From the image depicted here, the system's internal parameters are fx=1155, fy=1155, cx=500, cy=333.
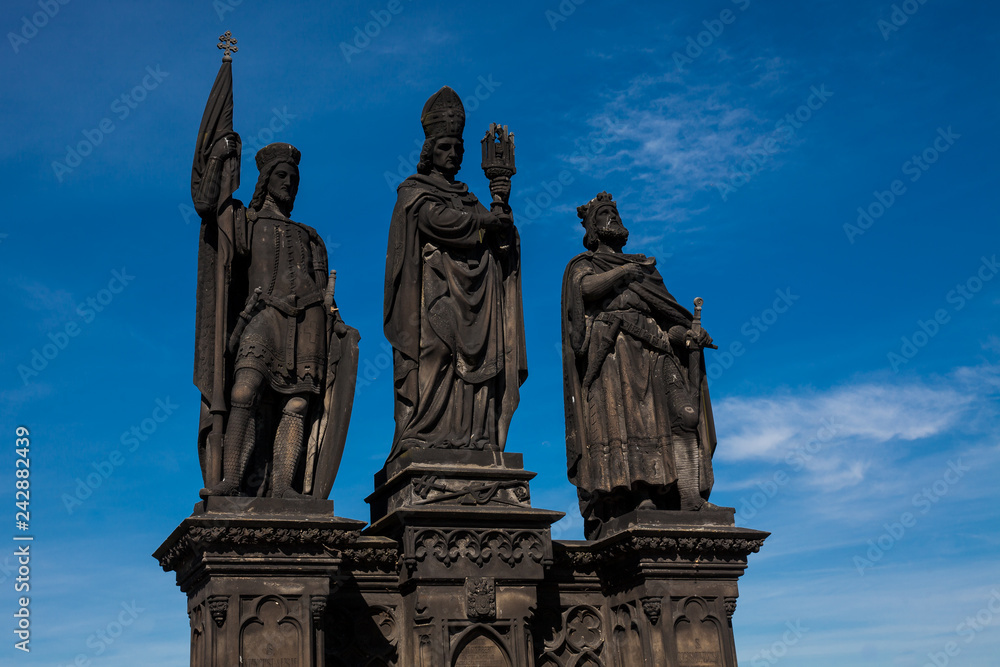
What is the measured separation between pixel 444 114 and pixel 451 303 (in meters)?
2.61

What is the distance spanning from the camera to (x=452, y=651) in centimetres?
1262

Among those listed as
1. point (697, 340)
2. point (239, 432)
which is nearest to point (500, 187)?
point (697, 340)

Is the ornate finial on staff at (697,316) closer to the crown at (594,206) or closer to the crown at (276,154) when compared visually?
the crown at (594,206)

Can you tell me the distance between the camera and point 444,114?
15.2 meters

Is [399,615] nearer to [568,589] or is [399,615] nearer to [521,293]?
[568,589]

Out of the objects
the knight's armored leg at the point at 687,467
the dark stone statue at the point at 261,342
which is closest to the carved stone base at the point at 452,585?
the knight's armored leg at the point at 687,467

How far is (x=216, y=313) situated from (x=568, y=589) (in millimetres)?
5434

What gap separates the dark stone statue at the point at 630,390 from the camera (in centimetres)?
1452

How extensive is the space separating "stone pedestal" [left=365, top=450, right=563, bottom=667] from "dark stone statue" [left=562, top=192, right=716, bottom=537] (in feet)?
4.81

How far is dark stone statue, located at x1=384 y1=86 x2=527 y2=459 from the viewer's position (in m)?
14.1

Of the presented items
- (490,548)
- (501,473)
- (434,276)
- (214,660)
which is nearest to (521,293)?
(434,276)

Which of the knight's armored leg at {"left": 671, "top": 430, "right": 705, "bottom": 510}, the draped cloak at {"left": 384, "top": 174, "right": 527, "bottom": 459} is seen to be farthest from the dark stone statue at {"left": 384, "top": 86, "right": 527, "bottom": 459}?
the knight's armored leg at {"left": 671, "top": 430, "right": 705, "bottom": 510}

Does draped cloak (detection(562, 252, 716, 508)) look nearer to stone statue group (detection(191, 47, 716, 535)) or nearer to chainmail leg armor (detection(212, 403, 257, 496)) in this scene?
stone statue group (detection(191, 47, 716, 535))

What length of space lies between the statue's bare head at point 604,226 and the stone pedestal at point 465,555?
12.7 ft
